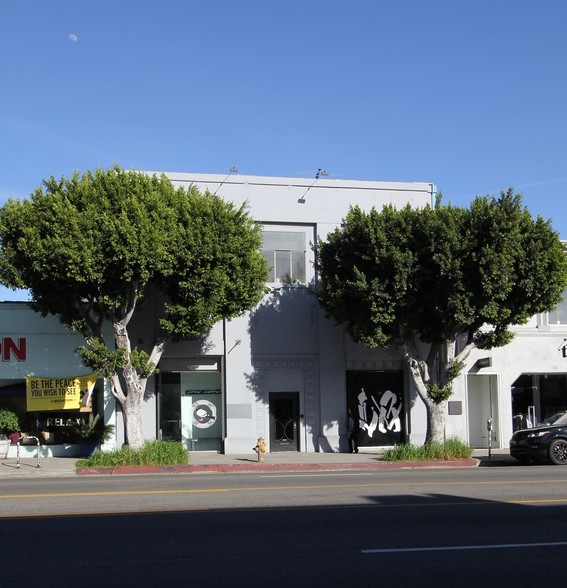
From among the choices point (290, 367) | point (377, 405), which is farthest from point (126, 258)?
point (377, 405)

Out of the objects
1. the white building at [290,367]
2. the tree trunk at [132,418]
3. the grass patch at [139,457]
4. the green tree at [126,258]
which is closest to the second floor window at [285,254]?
the white building at [290,367]

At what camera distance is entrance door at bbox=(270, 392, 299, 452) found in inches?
1087

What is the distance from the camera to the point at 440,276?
23250 millimetres

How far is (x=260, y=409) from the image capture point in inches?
1084

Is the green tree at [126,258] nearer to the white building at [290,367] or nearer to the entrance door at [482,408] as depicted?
the white building at [290,367]

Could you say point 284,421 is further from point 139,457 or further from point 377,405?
point 139,457

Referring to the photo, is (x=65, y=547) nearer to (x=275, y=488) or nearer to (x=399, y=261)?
(x=275, y=488)

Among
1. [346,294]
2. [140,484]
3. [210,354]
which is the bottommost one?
[140,484]

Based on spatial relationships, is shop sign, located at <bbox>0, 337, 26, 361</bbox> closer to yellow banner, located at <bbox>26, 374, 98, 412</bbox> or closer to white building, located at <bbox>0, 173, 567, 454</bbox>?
white building, located at <bbox>0, 173, 567, 454</bbox>

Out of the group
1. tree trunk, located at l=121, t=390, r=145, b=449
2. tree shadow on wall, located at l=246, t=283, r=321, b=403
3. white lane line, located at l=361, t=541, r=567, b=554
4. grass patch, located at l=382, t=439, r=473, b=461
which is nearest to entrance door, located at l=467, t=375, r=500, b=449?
grass patch, located at l=382, t=439, r=473, b=461

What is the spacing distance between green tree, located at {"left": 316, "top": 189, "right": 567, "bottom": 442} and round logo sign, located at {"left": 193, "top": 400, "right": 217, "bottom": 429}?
5.99m

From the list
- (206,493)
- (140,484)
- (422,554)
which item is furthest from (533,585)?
(140,484)

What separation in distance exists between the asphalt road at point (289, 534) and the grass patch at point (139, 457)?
5711 millimetres

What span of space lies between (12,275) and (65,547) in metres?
14.3
